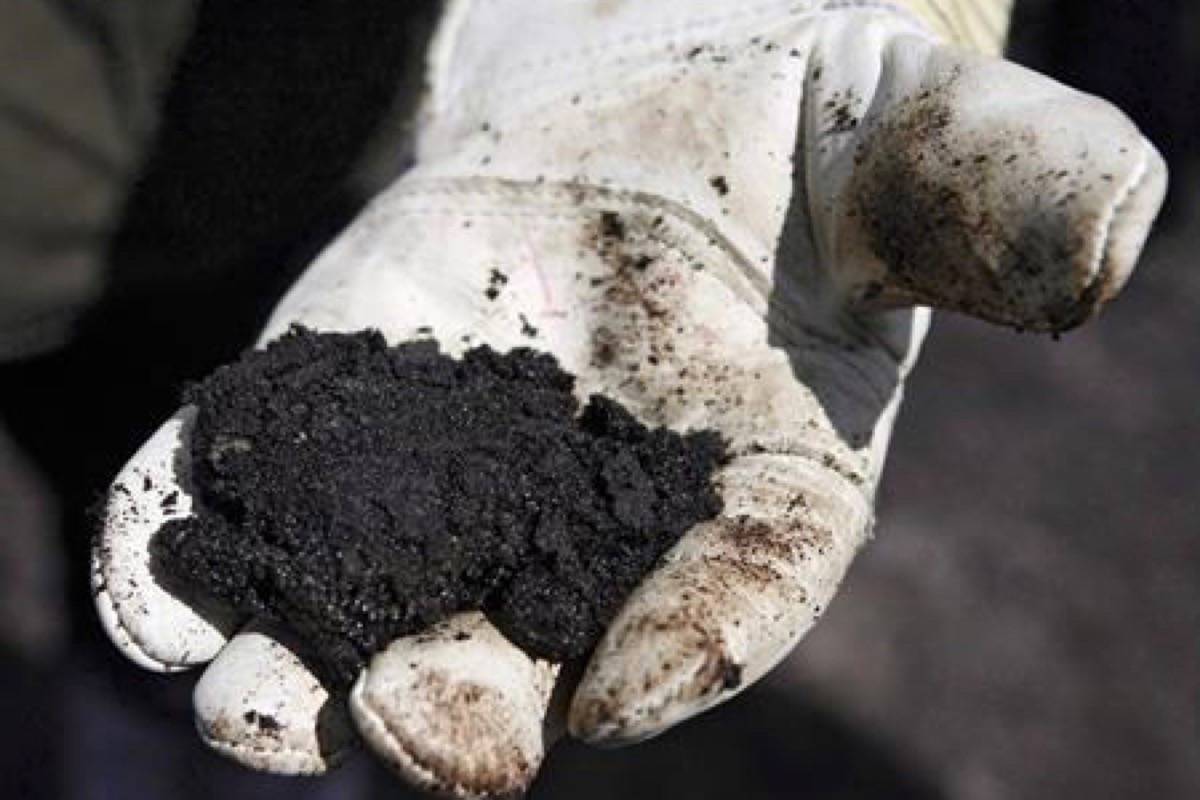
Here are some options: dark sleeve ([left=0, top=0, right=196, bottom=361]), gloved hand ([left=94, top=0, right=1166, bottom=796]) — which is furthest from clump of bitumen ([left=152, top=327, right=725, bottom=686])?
dark sleeve ([left=0, top=0, right=196, bottom=361])

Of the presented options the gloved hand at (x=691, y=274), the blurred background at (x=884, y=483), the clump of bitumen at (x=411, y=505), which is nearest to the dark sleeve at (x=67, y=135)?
the blurred background at (x=884, y=483)

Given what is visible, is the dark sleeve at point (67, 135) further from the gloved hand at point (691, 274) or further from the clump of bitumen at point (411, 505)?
the clump of bitumen at point (411, 505)

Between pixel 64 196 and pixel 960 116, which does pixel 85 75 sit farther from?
pixel 960 116

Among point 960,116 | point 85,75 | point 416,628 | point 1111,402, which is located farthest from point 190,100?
point 1111,402

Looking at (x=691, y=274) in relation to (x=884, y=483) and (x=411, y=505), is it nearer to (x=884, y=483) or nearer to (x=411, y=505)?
(x=411, y=505)

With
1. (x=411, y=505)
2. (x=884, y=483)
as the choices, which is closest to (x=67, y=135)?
(x=411, y=505)

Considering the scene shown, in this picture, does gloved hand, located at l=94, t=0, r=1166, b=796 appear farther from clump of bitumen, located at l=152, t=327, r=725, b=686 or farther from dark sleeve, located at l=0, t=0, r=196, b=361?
dark sleeve, located at l=0, t=0, r=196, b=361
